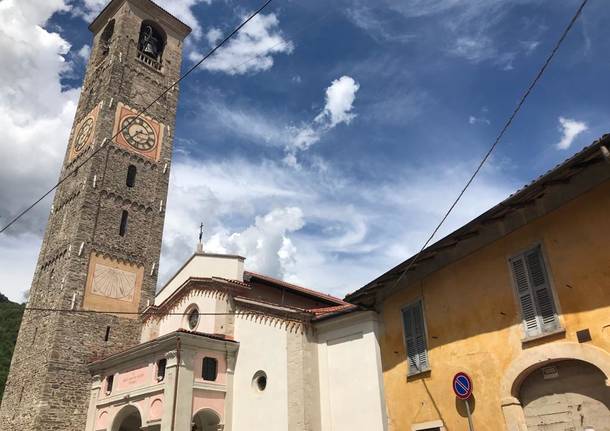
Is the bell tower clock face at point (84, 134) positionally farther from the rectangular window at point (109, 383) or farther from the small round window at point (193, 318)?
the rectangular window at point (109, 383)

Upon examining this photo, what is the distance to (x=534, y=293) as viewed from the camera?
366 inches

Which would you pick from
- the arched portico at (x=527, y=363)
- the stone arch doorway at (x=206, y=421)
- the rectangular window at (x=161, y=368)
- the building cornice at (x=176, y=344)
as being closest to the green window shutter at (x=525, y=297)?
the arched portico at (x=527, y=363)

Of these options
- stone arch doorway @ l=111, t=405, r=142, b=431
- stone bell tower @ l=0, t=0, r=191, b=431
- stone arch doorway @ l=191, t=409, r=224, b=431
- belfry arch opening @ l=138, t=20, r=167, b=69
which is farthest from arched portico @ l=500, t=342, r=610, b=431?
belfry arch opening @ l=138, t=20, r=167, b=69

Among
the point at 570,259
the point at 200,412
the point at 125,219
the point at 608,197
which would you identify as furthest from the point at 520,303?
the point at 125,219

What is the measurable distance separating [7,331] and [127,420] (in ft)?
109

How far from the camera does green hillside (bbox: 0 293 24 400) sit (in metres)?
40.5

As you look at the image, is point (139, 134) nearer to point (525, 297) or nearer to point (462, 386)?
point (462, 386)

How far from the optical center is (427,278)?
11875mm

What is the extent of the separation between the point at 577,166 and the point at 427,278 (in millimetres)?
4515

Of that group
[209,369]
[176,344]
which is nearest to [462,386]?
[209,369]

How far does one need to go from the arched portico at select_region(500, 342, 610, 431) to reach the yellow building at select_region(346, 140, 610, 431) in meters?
0.02

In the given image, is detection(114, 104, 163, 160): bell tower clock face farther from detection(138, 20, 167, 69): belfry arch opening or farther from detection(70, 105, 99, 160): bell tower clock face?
detection(138, 20, 167, 69): belfry arch opening

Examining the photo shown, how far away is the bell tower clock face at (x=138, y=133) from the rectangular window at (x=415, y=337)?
2125 cm

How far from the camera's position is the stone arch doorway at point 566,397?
8062 millimetres
